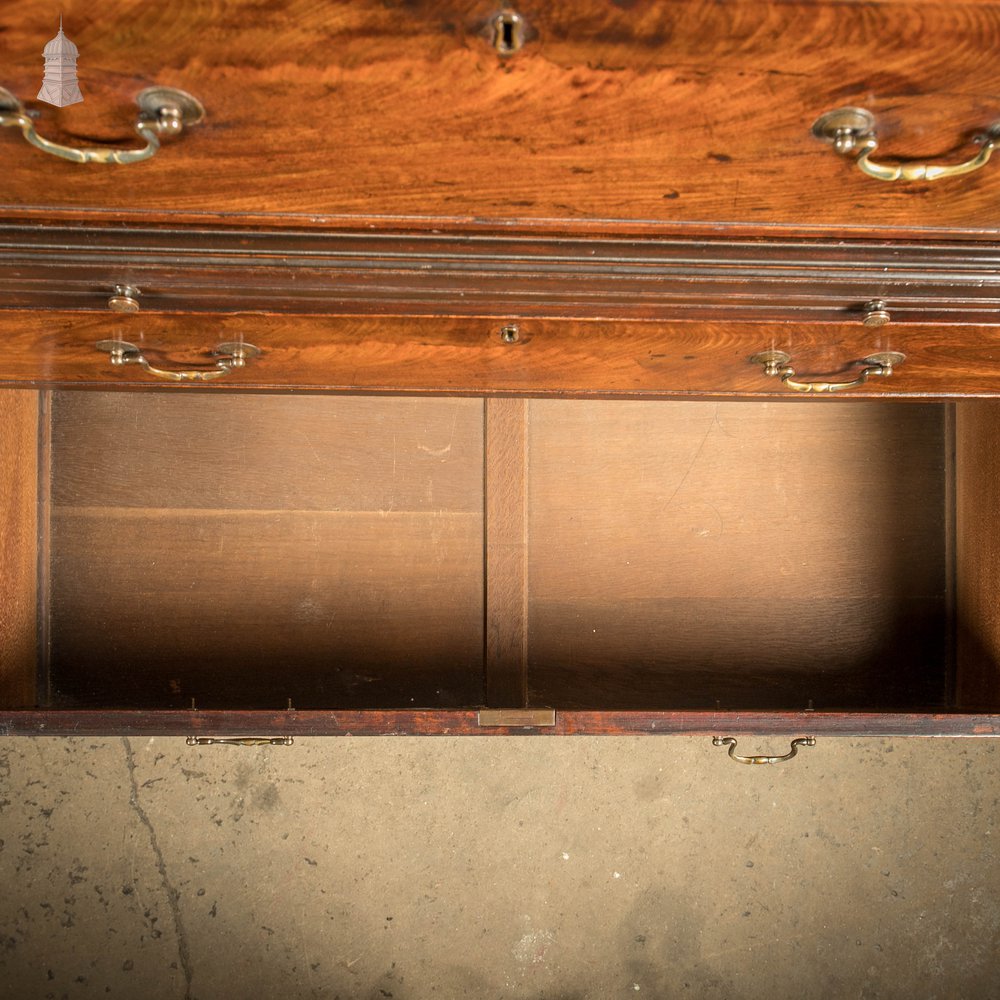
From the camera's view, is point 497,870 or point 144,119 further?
point 497,870

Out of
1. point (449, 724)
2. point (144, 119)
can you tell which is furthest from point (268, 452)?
point (144, 119)

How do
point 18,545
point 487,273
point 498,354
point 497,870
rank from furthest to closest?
point 497,870
point 18,545
point 498,354
point 487,273

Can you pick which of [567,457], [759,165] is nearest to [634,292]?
[759,165]

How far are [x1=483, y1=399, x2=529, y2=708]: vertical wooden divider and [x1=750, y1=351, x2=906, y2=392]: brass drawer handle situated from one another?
0.59m

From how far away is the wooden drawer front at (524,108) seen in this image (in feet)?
1.76

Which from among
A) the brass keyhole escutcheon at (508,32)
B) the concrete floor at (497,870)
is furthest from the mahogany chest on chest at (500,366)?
the concrete floor at (497,870)

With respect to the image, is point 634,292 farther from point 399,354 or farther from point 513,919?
point 513,919

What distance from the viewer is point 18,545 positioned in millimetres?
1436

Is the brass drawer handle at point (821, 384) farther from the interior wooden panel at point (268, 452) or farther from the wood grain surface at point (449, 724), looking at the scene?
the interior wooden panel at point (268, 452)

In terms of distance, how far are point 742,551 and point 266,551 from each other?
89cm

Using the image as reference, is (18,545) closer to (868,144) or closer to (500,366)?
(500,366)

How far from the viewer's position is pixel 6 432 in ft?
4.62

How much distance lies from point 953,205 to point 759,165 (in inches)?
7.7

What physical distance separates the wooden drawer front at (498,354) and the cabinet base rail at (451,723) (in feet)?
1.48
